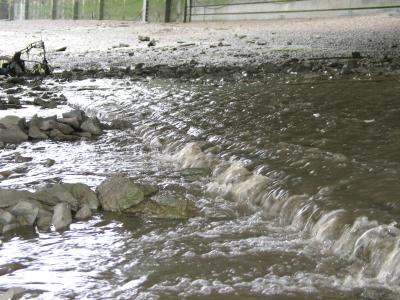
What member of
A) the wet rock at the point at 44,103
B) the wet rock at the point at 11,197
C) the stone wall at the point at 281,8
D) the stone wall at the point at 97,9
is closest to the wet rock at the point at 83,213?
the wet rock at the point at 11,197

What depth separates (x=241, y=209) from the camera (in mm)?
3176

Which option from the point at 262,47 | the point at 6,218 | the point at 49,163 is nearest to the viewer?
the point at 6,218

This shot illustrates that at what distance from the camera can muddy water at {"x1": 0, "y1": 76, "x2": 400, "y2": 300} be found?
7.36 ft

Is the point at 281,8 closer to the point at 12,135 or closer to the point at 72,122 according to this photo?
the point at 72,122

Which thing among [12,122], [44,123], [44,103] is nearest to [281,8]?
[44,103]

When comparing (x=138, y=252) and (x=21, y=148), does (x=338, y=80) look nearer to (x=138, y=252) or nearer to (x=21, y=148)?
(x=21, y=148)

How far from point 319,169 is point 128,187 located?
1.21 meters

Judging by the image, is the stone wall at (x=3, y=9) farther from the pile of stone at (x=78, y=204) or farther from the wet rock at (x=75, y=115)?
the pile of stone at (x=78, y=204)

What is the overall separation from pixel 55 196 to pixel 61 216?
0.19m

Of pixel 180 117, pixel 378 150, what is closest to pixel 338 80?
pixel 180 117

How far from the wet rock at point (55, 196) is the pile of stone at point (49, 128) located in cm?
194

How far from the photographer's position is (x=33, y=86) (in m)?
8.37

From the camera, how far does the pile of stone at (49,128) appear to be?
4.88 metres

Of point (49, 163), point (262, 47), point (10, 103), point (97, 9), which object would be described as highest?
point (97, 9)
